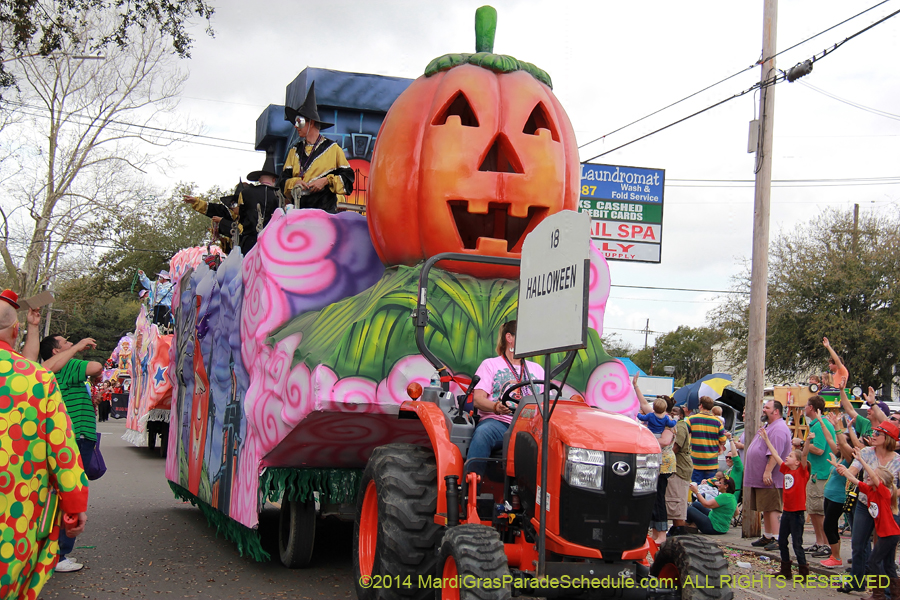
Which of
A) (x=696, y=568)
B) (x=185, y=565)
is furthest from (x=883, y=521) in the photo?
(x=185, y=565)

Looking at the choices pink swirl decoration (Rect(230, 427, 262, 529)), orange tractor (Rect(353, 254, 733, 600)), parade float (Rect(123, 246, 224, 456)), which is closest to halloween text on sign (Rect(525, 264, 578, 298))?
orange tractor (Rect(353, 254, 733, 600))

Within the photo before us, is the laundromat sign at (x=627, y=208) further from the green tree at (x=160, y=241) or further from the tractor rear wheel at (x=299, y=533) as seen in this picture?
the green tree at (x=160, y=241)

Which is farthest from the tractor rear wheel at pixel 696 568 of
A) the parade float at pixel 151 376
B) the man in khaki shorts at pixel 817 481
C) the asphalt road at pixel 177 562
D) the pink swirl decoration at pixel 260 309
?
the parade float at pixel 151 376

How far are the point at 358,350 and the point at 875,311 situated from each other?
29278mm

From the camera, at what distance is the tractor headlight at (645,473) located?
4164 mm

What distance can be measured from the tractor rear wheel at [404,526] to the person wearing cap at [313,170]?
374cm

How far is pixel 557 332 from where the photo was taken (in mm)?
4020

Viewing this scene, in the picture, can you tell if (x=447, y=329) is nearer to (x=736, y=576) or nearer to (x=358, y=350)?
(x=358, y=350)

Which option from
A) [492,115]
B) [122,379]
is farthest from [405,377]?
[122,379]

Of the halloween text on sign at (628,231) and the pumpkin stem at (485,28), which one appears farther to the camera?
the halloween text on sign at (628,231)

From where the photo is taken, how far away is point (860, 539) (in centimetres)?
732

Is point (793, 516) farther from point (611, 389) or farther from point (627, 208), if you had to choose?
point (627, 208)

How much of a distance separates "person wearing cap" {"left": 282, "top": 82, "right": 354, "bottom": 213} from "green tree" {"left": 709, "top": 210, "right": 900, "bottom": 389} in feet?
85.6

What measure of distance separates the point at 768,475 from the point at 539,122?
17.7 feet
